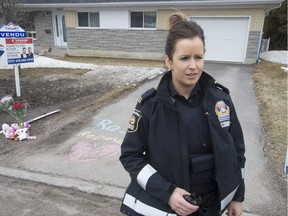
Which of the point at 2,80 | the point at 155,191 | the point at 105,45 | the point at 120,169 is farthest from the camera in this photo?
the point at 105,45

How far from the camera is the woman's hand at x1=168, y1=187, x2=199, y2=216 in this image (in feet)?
5.02

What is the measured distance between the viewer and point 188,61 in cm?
161

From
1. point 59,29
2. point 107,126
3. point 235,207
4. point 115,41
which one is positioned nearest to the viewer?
point 235,207

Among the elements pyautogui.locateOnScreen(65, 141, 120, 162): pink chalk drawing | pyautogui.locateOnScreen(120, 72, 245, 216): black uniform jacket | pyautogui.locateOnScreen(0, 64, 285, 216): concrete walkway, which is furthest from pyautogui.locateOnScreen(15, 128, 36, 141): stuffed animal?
pyautogui.locateOnScreen(120, 72, 245, 216): black uniform jacket

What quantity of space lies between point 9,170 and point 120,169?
155 centimetres

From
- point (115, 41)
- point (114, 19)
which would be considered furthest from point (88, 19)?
point (115, 41)

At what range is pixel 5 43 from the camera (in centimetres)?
725

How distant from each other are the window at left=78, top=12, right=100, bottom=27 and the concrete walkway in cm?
1263

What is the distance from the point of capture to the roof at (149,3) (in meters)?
13.9

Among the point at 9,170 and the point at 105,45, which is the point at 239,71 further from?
the point at 9,170

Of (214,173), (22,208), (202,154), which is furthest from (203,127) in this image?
(22,208)

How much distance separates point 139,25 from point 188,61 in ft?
51.9

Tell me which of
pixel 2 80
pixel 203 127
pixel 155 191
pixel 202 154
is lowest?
pixel 2 80

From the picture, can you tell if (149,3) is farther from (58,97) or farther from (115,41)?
(58,97)
